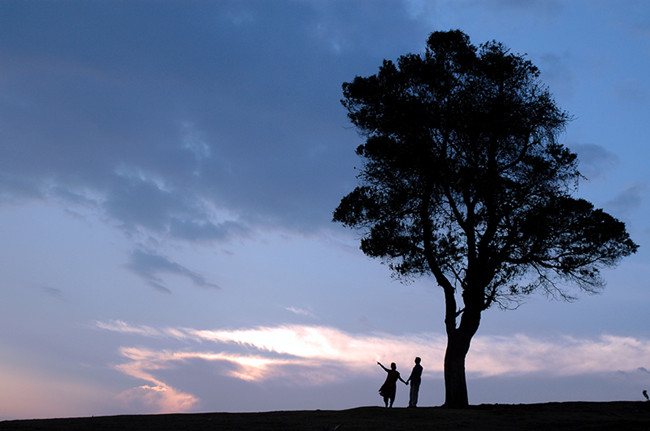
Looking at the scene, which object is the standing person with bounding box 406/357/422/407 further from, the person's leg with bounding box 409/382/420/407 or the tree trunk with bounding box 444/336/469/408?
the tree trunk with bounding box 444/336/469/408

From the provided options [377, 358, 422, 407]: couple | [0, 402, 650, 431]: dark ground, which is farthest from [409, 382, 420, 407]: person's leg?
[0, 402, 650, 431]: dark ground

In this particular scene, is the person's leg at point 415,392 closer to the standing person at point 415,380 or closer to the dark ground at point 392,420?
the standing person at point 415,380

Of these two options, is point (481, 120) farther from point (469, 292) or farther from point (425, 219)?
point (469, 292)

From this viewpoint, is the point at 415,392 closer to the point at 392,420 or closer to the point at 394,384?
the point at 394,384

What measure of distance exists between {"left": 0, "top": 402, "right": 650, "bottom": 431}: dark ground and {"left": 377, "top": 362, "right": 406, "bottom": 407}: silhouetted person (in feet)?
7.41

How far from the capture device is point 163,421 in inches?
870

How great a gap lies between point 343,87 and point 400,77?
116 inches

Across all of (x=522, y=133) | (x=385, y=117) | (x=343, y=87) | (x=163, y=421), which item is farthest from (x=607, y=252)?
(x=163, y=421)

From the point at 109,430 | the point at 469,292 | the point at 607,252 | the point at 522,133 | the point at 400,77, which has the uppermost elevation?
the point at 400,77

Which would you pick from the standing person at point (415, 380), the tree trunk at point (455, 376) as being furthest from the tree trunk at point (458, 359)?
the standing person at point (415, 380)

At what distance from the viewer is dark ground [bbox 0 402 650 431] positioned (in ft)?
65.0

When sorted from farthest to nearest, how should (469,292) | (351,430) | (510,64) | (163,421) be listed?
(510,64) → (469,292) → (163,421) → (351,430)

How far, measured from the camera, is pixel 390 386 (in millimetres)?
26391

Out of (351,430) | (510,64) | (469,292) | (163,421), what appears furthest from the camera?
(510,64)
